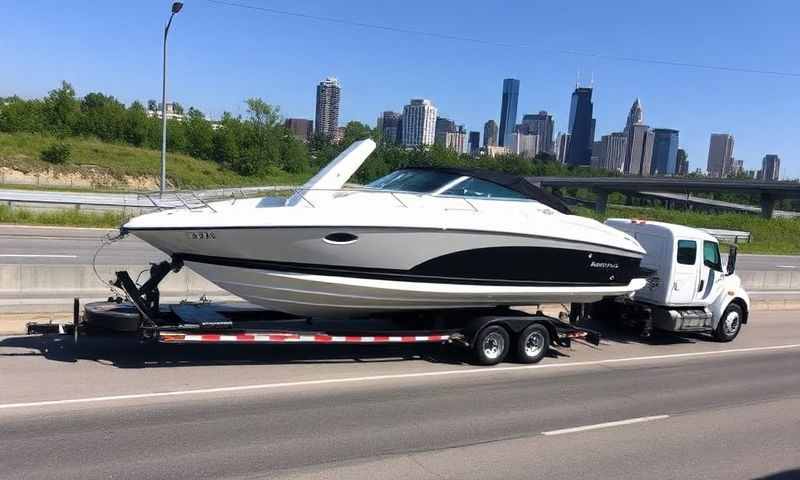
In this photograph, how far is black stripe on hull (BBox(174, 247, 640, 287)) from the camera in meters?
8.54

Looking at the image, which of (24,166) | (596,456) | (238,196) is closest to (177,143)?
(24,166)

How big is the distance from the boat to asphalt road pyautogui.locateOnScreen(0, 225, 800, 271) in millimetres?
6797

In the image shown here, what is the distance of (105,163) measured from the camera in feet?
194

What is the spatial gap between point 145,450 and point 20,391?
7.30ft

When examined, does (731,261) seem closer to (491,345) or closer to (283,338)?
(491,345)

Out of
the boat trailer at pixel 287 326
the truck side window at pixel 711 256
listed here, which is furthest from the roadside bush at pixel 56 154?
the truck side window at pixel 711 256

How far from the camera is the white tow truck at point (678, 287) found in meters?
12.2

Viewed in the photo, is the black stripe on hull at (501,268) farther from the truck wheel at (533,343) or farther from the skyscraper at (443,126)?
the skyscraper at (443,126)

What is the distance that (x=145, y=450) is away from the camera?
5.63m

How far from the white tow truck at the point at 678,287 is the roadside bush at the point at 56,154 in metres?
54.8

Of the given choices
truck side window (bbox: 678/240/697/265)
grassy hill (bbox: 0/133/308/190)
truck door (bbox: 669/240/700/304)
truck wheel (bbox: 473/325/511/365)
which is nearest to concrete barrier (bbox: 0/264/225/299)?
truck wheel (bbox: 473/325/511/365)

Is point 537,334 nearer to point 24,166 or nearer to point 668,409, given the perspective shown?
point 668,409

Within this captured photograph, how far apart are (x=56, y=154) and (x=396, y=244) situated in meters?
56.1

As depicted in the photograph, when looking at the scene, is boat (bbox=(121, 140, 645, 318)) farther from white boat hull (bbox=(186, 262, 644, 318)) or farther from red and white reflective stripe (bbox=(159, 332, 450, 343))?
red and white reflective stripe (bbox=(159, 332, 450, 343))
